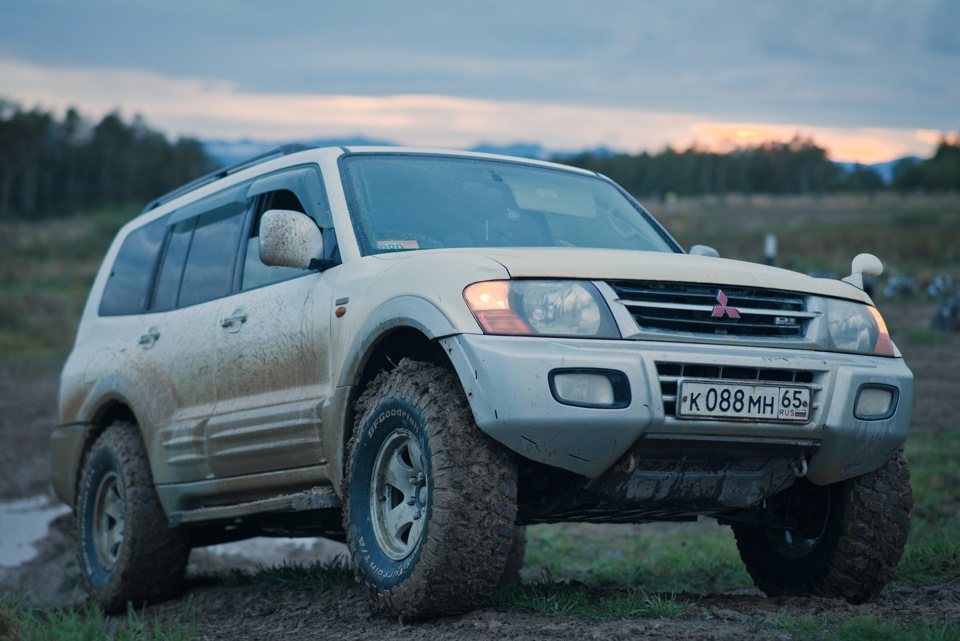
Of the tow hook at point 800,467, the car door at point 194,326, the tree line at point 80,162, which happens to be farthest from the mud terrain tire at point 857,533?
the tree line at point 80,162

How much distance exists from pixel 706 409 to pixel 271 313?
2.00m

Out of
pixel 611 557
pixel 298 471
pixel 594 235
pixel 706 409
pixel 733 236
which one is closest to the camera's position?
pixel 706 409

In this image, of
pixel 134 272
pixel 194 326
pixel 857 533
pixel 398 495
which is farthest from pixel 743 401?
pixel 134 272

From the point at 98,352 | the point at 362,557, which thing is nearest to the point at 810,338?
the point at 362,557

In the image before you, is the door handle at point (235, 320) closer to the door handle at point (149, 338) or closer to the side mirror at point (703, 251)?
the door handle at point (149, 338)

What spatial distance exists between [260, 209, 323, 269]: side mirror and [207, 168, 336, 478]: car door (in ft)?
0.49

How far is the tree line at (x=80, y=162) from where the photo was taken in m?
81.6

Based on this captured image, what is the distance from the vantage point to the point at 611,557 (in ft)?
24.2

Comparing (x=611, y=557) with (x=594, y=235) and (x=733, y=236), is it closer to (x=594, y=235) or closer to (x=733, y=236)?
(x=594, y=235)

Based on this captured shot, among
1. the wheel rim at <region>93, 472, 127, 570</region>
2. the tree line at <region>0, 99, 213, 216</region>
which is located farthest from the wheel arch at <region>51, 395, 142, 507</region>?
the tree line at <region>0, 99, 213, 216</region>

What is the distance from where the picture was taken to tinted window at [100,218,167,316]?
6477 millimetres

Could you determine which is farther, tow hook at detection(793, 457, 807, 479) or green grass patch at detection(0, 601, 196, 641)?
tow hook at detection(793, 457, 807, 479)

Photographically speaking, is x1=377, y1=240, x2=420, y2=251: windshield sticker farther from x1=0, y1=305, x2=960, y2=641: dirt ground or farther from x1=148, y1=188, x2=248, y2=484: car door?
x1=0, y1=305, x2=960, y2=641: dirt ground

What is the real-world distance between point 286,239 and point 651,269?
1.44 m
